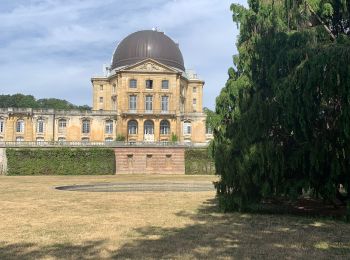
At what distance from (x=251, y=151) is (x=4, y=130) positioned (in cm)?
5155

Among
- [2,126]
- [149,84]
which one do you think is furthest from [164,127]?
[2,126]

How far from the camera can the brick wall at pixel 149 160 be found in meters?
48.7

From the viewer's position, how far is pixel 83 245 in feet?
27.3

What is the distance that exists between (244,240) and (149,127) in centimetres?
5146

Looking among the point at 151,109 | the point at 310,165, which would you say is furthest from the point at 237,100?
the point at 151,109

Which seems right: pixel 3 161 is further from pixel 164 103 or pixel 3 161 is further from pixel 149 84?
pixel 164 103

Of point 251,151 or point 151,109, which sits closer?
point 251,151

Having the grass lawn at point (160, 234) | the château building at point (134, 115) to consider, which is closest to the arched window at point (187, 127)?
the château building at point (134, 115)

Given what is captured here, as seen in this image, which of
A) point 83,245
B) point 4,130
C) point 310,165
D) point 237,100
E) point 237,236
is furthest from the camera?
point 4,130

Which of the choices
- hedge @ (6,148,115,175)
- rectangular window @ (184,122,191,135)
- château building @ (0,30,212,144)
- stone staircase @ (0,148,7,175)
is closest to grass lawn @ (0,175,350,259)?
hedge @ (6,148,115,175)

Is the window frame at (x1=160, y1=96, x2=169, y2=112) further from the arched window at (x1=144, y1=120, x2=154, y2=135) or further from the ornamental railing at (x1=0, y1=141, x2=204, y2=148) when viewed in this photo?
the ornamental railing at (x1=0, y1=141, x2=204, y2=148)

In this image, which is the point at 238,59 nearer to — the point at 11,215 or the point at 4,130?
the point at 11,215

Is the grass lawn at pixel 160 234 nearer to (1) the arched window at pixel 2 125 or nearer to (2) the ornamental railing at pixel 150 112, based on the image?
(2) the ornamental railing at pixel 150 112

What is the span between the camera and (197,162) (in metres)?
49.3
